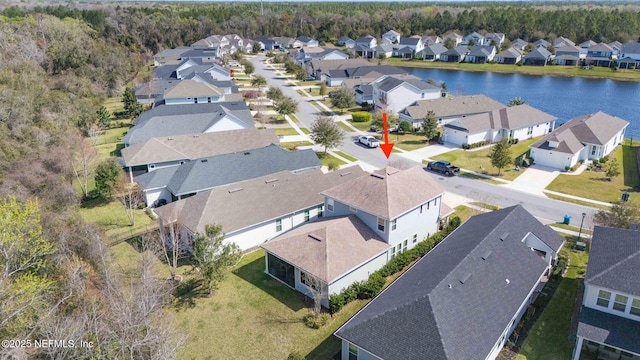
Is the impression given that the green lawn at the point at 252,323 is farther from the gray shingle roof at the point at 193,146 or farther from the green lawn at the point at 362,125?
the green lawn at the point at 362,125

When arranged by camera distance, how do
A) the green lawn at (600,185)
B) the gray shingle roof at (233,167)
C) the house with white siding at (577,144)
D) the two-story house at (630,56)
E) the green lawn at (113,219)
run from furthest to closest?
→ the two-story house at (630,56)
the house with white siding at (577,144)
the green lawn at (600,185)
the gray shingle roof at (233,167)
the green lawn at (113,219)

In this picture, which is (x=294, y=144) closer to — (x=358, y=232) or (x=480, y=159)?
(x=480, y=159)

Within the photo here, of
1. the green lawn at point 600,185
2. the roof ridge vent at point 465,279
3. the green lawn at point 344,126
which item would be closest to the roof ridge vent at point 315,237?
the roof ridge vent at point 465,279

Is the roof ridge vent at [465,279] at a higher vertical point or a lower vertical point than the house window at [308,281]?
higher

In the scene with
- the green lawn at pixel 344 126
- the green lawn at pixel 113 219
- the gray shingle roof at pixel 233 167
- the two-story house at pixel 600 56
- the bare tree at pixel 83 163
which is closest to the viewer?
the green lawn at pixel 113 219

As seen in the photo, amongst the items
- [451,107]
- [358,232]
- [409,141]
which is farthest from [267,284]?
[451,107]

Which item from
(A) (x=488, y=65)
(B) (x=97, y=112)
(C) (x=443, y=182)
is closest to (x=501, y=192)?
(C) (x=443, y=182)
